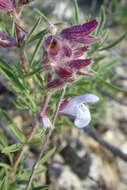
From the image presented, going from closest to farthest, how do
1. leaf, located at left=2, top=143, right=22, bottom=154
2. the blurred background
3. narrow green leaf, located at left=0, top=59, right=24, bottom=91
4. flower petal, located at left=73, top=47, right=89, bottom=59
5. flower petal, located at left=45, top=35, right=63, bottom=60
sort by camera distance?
flower petal, located at left=45, top=35, right=63, bottom=60, flower petal, located at left=73, top=47, right=89, bottom=59, narrow green leaf, located at left=0, top=59, right=24, bottom=91, leaf, located at left=2, top=143, right=22, bottom=154, the blurred background

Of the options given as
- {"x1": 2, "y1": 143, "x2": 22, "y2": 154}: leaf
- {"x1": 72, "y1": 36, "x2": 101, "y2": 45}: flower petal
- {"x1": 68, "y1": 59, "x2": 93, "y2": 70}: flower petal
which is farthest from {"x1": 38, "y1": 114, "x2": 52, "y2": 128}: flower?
{"x1": 72, "y1": 36, "x2": 101, "y2": 45}: flower petal

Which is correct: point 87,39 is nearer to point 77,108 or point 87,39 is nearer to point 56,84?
point 56,84

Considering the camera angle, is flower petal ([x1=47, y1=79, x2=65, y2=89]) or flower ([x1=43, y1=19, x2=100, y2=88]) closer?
flower ([x1=43, y1=19, x2=100, y2=88])

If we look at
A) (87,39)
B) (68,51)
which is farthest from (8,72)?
(87,39)

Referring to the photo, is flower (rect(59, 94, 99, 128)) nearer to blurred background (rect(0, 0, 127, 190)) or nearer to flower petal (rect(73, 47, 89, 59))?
flower petal (rect(73, 47, 89, 59))

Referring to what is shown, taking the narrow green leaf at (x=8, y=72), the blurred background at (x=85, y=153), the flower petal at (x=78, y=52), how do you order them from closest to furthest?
the flower petal at (x=78, y=52), the narrow green leaf at (x=8, y=72), the blurred background at (x=85, y=153)

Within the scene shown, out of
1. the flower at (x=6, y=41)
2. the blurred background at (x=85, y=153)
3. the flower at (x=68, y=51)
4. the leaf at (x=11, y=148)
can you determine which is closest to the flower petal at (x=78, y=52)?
the flower at (x=68, y=51)

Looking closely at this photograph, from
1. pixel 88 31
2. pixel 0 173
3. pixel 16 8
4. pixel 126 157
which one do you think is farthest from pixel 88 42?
pixel 126 157

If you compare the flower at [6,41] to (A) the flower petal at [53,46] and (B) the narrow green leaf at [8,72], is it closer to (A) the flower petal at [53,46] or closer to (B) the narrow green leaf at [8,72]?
(B) the narrow green leaf at [8,72]
